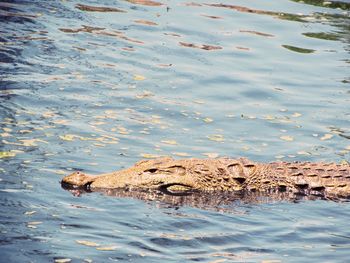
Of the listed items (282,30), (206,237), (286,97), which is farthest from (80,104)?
(282,30)

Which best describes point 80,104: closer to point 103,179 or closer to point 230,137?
point 230,137

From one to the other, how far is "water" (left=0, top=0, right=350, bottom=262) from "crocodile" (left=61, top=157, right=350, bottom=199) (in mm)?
309

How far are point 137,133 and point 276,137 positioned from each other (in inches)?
66.9

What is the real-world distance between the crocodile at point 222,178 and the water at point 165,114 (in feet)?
1.01

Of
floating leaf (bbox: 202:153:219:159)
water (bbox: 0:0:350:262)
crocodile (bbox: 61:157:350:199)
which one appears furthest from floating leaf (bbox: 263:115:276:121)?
crocodile (bbox: 61:157:350:199)

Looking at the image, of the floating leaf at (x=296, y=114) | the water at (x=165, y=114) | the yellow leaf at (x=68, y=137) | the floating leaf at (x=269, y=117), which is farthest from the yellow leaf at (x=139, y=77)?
the yellow leaf at (x=68, y=137)

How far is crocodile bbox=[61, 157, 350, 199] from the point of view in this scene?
9750 millimetres

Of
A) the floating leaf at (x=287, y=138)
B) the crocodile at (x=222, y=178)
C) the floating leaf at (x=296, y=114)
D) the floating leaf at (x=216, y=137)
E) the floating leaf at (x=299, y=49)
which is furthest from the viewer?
the floating leaf at (x=299, y=49)

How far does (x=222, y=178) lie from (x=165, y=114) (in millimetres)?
2867

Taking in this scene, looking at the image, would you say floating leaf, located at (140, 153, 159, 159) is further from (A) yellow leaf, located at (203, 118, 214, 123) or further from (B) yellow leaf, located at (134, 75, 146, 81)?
(B) yellow leaf, located at (134, 75, 146, 81)

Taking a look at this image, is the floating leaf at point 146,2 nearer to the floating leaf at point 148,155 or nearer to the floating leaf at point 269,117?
the floating leaf at point 269,117

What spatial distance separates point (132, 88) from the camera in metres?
13.6

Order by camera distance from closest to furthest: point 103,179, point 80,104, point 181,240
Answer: point 181,240 → point 103,179 → point 80,104

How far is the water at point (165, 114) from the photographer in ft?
27.6
